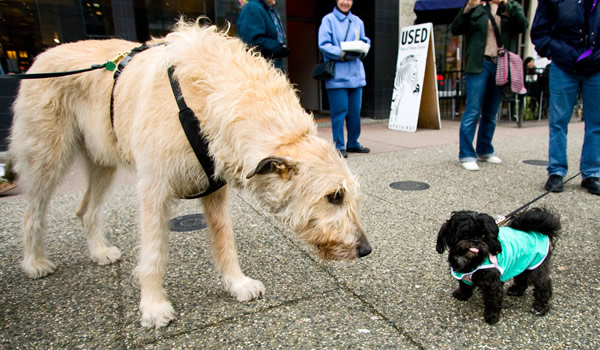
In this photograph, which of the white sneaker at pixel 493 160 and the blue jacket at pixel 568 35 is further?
the white sneaker at pixel 493 160

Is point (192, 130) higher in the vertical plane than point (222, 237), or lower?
higher

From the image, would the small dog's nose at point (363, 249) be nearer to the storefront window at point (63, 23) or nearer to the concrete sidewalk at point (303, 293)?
the concrete sidewalk at point (303, 293)

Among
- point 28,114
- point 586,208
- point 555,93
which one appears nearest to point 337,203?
point 28,114

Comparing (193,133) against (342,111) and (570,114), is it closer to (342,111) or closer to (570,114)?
(570,114)

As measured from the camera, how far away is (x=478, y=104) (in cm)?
594

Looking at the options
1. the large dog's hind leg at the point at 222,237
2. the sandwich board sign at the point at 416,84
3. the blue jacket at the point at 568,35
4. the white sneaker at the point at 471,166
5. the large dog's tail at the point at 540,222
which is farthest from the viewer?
the sandwich board sign at the point at 416,84

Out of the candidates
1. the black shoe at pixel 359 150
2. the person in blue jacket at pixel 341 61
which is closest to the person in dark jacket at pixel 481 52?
the person in blue jacket at pixel 341 61

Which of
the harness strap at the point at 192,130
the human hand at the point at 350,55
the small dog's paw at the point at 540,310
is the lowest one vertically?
the small dog's paw at the point at 540,310

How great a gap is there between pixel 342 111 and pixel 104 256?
15.6 feet

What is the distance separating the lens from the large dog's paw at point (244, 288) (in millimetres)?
2646

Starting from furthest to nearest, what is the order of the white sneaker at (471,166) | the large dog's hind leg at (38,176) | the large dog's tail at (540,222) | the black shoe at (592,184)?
the white sneaker at (471,166)
the black shoe at (592,184)
the large dog's hind leg at (38,176)
the large dog's tail at (540,222)

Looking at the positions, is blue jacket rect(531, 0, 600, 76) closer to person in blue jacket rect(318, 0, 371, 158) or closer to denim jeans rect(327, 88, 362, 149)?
person in blue jacket rect(318, 0, 371, 158)

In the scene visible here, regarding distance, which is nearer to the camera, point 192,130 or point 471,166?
point 192,130

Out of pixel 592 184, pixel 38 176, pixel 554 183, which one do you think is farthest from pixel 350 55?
pixel 38 176
